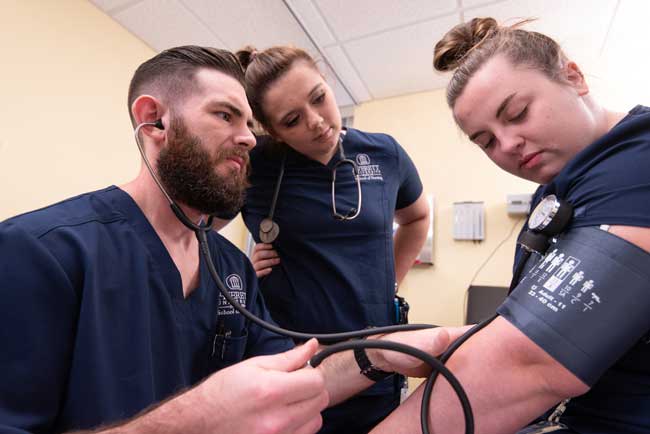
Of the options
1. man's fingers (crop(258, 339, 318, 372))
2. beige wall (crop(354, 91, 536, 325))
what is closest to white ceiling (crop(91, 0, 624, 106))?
beige wall (crop(354, 91, 536, 325))

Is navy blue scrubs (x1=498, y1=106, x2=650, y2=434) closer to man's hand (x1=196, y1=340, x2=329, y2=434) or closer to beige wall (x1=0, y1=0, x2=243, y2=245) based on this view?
man's hand (x1=196, y1=340, x2=329, y2=434)

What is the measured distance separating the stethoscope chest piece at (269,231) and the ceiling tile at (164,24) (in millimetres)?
1477

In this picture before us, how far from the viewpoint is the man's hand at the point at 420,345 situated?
533mm

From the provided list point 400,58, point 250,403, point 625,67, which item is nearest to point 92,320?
point 250,403

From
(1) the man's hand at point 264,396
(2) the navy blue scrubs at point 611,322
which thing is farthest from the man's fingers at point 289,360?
(2) the navy blue scrubs at point 611,322

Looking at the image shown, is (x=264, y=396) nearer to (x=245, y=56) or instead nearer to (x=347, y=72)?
(x=245, y=56)

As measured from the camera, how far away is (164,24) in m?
1.94

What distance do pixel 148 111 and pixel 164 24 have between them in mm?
1506

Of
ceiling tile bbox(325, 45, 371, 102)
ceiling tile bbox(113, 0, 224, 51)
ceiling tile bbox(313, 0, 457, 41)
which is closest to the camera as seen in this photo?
ceiling tile bbox(313, 0, 457, 41)

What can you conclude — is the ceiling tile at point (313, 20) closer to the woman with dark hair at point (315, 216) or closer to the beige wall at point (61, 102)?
the woman with dark hair at point (315, 216)

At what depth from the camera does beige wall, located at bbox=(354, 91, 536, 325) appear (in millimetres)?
2107

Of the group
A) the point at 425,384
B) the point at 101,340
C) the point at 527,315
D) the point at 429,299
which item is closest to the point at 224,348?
the point at 101,340

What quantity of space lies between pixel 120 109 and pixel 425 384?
6.95 feet

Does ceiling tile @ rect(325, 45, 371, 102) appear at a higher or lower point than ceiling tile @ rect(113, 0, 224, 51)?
lower
